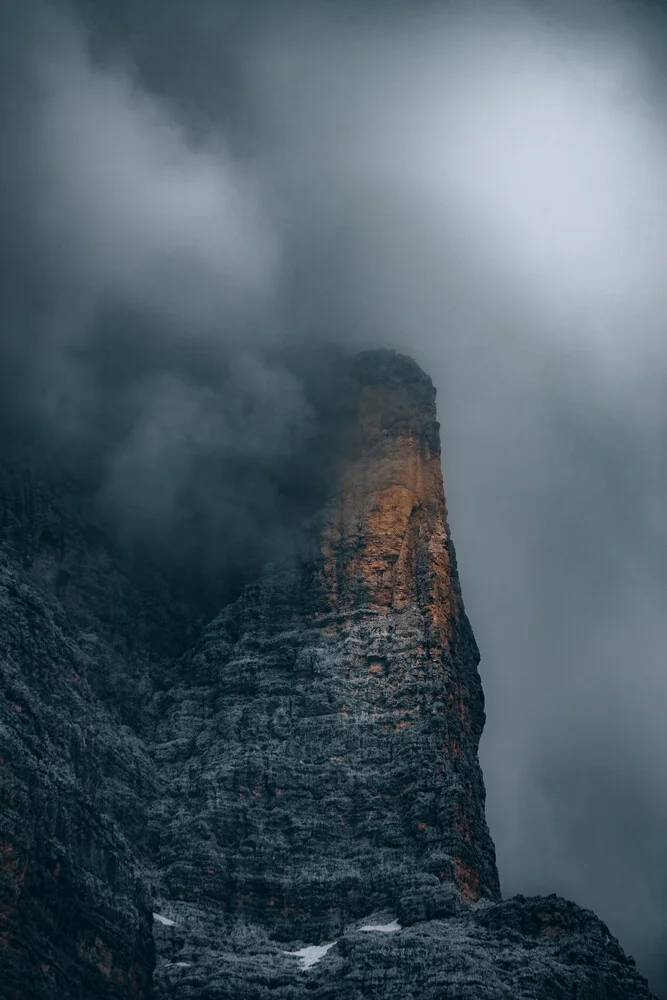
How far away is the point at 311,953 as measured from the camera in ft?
413

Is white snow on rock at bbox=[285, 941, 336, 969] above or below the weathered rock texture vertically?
below

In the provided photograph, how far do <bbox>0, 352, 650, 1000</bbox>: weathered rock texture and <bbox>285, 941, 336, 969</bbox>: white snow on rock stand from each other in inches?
44.6

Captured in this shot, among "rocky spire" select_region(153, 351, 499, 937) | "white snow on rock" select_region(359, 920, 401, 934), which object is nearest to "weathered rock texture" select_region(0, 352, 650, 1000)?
"rocky spire" select_region(153, 351, 499, 937)

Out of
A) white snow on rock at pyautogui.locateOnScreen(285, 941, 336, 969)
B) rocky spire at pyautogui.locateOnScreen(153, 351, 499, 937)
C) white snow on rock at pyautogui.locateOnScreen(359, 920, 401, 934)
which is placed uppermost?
rocky spire at pyautogui.locateOnScreen(153, 351, 499, 937)

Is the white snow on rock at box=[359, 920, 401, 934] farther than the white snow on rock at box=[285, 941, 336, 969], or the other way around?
the white snow on rock at box=[359, 920, 401, 934]

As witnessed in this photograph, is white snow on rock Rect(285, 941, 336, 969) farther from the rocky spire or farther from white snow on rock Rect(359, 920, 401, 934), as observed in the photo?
white snow on rock Rect(359, 920, 401, 934)

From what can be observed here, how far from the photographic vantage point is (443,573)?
156375 millimetres

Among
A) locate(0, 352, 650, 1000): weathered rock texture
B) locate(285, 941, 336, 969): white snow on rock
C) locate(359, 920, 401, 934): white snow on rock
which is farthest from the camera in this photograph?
locate(359, 920, 401, 934): white snow on rock

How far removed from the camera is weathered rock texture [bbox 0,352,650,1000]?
11481 centimetres

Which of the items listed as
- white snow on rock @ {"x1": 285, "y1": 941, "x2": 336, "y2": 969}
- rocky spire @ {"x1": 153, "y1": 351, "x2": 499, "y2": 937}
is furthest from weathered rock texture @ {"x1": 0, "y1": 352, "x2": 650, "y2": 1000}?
white snow on rock @ {"x1": 285, "y1": 941, "x2": 336, "y2": 969}

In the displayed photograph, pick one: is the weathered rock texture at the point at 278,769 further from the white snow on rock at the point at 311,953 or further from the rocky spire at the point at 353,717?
the white snow on rock at the point at 311,953

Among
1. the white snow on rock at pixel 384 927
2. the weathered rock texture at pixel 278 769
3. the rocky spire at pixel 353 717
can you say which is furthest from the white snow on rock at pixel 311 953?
the white snow on rock at pixel 384 927

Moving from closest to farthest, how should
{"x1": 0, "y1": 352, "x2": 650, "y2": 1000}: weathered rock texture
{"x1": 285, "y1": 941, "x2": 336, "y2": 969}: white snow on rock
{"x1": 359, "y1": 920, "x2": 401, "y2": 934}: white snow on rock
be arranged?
{"x1": 0, "y1": 352, "x2": 650, "y2": 1000}: weathered rock texture
{"x1": 285, "y1": 941, "x2": 336, "y2": 969}: white snow on rock
{"x1": 359, "y1": 920, "x2": 401, "y2": 934}: white snow on rock

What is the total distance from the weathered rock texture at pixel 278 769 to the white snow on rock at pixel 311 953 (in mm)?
1134
